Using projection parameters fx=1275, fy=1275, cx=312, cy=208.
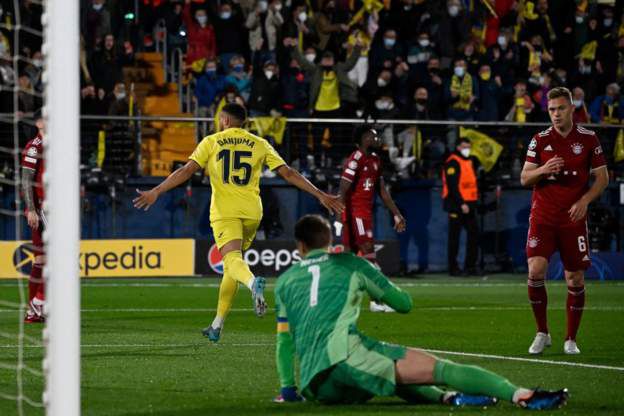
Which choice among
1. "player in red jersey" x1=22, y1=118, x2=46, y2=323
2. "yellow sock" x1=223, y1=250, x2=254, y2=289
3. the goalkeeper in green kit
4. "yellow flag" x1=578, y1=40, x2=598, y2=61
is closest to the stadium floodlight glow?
the goalkeeper in green kit

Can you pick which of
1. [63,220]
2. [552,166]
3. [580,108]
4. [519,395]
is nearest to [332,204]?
[552,166]

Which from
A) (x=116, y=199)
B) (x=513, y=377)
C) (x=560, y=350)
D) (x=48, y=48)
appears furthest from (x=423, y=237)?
(x=48, y=48)

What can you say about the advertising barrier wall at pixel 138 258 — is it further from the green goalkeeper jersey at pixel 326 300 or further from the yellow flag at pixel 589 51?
the green goalkeeper jersey at pixel 326 300

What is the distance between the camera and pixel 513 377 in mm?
8969

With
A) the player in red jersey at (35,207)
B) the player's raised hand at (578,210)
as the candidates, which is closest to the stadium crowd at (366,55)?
the player in red jersey at (35,207)

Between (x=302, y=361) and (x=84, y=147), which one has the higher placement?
(x=84, y=147)

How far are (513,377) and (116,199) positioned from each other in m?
15.2

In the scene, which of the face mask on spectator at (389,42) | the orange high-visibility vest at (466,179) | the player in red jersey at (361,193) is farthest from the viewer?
the face mask on spectator at (389,42)

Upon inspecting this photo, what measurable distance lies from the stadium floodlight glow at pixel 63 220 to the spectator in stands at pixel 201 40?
19732 mm

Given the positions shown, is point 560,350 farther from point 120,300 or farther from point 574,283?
point 120,300

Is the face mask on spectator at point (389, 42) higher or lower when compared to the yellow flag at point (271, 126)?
higher

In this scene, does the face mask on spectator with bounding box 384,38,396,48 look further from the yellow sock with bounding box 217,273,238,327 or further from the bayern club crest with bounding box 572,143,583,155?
the bayern club crest with bounding box 572,143,583,155

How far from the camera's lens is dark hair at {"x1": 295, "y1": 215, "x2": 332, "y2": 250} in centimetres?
720

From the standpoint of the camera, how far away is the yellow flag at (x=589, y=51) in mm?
27234
